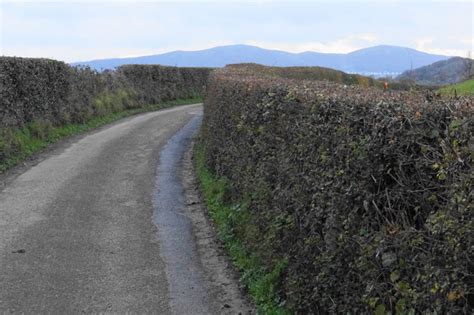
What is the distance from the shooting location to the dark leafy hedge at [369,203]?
2.75 metres

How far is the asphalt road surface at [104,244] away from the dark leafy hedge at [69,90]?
255cm

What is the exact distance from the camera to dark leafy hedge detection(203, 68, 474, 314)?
2.75m

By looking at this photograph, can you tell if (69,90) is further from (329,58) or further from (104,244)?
(329,58)

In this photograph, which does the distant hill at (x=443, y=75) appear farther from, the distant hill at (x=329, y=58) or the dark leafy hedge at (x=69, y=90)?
the distant hill at (x=329, y=58)

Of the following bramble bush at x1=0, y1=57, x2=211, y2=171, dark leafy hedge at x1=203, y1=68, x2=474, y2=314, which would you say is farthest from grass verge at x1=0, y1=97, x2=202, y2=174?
dark leafy hedge at x1=203, y1=68, x2=474, y2=314

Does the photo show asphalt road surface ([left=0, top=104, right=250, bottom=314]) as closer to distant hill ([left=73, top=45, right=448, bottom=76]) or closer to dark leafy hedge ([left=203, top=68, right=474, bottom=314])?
dark leafy hedge ([left=203, top=68, right=474, bottom=314])

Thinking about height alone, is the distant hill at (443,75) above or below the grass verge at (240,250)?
above

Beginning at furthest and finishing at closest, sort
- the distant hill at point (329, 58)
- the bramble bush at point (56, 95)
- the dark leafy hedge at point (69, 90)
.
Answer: the distant hill at point (329, 58) → the dark leafy hedge at point (69, 90) → the bramble bush at point (56, 95)

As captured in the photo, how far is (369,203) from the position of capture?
3656mm

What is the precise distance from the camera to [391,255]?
323 cm

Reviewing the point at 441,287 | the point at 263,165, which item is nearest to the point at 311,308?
the point at 441,287

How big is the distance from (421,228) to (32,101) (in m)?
14.4

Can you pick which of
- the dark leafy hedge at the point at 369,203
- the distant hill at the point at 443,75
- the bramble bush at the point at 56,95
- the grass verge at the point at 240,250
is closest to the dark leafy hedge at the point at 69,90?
the bramble bush at the point at 56,95

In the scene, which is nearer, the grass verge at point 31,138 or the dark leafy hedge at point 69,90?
the grass verge at point 31,138
